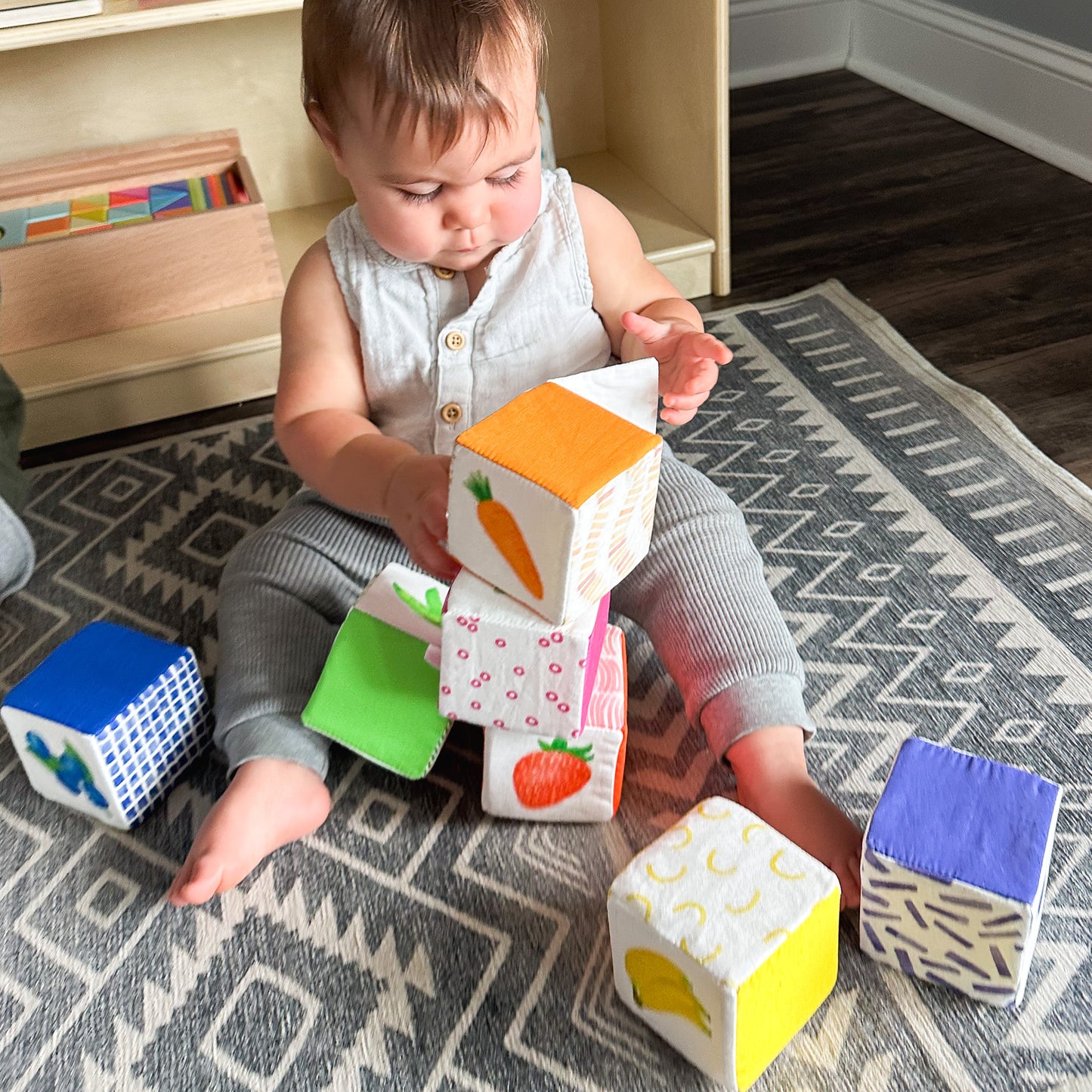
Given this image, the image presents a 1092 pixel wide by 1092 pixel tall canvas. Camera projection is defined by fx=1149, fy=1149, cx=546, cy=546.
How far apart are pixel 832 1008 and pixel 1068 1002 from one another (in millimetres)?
137

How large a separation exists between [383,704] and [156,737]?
0.56 feet

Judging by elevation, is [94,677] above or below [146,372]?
above

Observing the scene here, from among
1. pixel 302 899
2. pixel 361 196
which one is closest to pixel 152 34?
pixel 361 196

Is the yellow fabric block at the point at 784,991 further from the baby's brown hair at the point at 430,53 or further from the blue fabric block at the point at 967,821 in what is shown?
the baby's brown hair at the point at 430,53

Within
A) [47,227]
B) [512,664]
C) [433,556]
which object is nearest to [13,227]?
[47,227]

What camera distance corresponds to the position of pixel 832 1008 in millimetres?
686

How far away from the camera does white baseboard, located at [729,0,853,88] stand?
2166 millimetres

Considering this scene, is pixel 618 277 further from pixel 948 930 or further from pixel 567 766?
pixel 948 930

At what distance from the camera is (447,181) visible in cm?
81

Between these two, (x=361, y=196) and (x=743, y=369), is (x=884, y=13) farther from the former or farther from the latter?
(x=361, y=196)

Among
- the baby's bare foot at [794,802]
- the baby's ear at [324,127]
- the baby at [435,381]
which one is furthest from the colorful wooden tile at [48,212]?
the baby's bare foot at [794,802]

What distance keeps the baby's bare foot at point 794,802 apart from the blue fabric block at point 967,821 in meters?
0.07

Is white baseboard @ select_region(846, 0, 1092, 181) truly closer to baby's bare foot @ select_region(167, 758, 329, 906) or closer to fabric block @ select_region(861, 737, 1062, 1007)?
fabric block @ select_region(861, 737, 1062, 1007)

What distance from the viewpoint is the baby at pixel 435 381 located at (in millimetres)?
772
